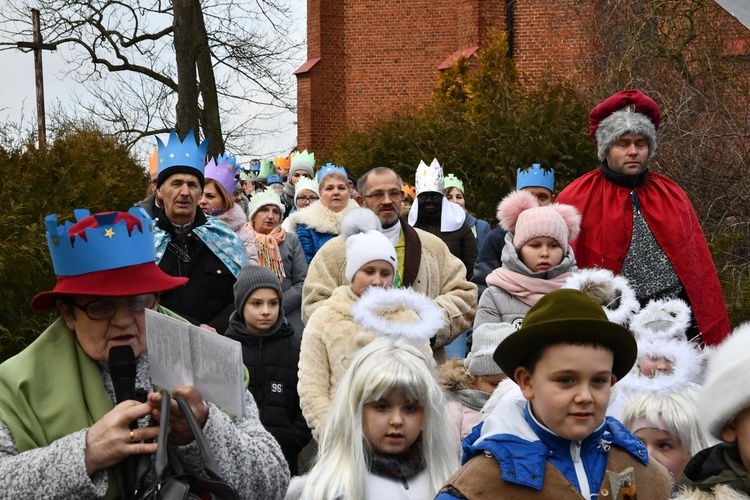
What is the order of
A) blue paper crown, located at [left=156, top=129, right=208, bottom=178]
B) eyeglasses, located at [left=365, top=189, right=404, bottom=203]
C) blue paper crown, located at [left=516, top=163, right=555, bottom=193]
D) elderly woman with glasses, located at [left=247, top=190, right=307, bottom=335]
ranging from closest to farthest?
blue paper crown, located at [left=156, top=129, right=208, bottom=178]
eyeglasses, located at [left=365, top=189, right=404, bottom=203]
elderly woman with glasses, located at [left=247, top=190, right=307, bottom=335]
blue paper crown, located at [left=516, top=163, right=555, bottom=193]

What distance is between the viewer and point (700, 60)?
14969 millimetres

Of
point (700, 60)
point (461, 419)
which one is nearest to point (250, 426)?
point (461, 419)

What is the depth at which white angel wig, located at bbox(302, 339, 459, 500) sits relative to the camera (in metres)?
4.57

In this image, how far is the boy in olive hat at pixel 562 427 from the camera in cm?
346

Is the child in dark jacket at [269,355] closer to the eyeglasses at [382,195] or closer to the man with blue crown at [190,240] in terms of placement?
the man with blue crown at [190,240]

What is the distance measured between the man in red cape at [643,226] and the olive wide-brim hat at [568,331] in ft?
10.9

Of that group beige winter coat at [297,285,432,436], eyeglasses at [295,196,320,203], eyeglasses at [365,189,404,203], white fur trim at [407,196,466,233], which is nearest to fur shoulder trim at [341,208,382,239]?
eyeglasses at [365,189,404,203]

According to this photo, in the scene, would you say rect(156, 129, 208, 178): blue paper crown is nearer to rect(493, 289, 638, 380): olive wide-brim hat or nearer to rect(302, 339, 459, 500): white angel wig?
rect(302, 339, 459, 500): white angel wig

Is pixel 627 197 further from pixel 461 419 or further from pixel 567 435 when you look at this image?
pixel 567 435

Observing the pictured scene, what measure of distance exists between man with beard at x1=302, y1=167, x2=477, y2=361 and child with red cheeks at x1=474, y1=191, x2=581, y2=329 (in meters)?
0.45

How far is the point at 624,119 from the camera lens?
689 centimetres

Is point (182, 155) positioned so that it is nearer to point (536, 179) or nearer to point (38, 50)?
point (536, 179)

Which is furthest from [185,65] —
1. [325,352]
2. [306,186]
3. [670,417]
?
[670,417]

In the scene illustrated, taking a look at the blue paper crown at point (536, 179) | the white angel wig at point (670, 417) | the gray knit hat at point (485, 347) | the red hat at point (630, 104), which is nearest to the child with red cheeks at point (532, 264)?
the gray knit hat at point (485, 347)
